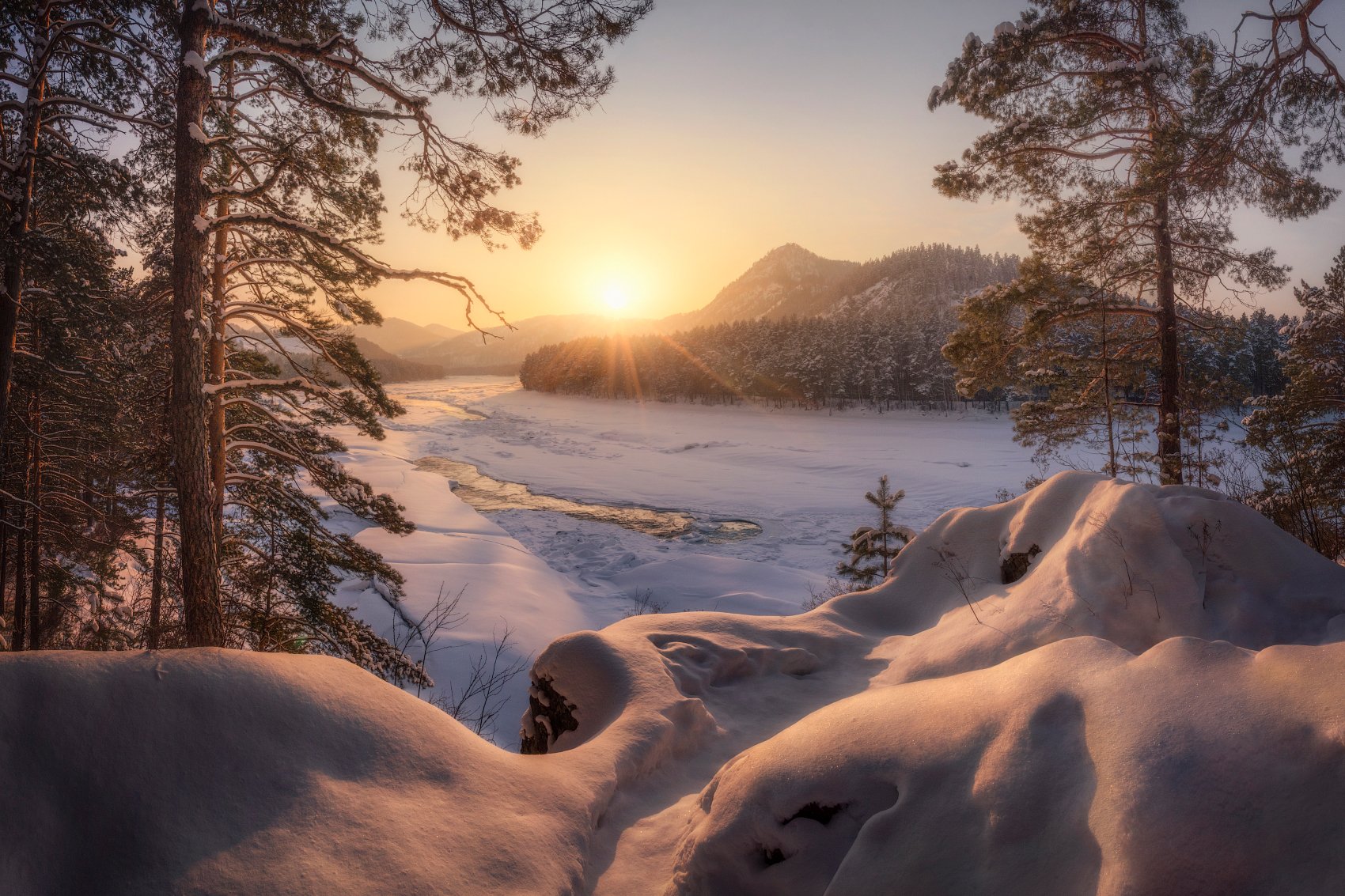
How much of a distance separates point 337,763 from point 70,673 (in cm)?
108

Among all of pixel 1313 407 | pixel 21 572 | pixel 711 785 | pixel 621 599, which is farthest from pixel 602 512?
pixel 711 785

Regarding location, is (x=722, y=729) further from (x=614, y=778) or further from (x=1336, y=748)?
(x=1336, y=748)

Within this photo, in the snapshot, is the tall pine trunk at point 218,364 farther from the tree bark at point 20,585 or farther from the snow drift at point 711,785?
the snow drift at point 711,785

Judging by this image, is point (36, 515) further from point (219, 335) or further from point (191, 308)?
point (191, 308)

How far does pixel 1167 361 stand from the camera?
9711 millimetres

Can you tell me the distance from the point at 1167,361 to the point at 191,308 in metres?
13.2

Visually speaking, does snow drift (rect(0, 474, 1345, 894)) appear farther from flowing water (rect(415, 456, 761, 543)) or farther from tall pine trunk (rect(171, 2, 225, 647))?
flowing water (rect(415, 456, 761, 543))

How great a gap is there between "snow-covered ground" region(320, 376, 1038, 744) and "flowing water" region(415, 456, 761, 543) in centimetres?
56

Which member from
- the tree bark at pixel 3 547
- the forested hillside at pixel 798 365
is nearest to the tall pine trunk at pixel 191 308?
the tree bark at pixel 3 547

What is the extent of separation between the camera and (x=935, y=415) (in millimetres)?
54188

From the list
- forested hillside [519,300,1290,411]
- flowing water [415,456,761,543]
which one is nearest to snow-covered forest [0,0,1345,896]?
flowing water [415,456,761,543]

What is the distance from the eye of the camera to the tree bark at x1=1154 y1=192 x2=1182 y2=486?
30.4ft

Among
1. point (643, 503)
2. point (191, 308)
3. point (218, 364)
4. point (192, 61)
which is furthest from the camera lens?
point (643, 503)

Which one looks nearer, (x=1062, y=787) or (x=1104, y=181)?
(x=1062, y=787)
